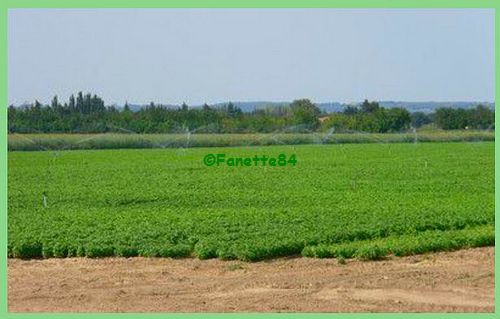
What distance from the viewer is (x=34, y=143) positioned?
60375mm

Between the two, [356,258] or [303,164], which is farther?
[303,164]

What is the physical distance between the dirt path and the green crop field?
507 mm

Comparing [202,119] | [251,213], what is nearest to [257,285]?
[251,213]

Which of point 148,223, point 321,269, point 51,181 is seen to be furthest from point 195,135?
point 321,269

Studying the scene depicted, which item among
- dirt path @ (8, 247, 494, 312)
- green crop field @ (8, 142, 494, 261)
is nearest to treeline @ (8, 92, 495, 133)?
green crop field @ (8, 142, 494, 261)

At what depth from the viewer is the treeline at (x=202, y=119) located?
2847 inches

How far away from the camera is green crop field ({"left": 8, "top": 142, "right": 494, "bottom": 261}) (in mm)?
14719

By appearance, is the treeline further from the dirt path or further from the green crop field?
the dirt path

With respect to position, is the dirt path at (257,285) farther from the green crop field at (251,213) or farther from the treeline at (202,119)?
the treeline at (202,119)

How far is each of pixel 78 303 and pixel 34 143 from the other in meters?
50.9

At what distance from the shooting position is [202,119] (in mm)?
79375

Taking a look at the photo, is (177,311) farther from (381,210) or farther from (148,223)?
(381,210)

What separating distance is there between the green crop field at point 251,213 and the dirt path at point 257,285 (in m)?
0.51

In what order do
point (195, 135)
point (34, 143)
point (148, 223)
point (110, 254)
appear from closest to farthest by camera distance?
point (110, 254) → point (148, 223) → point (34, 143) → point (195, 135)
